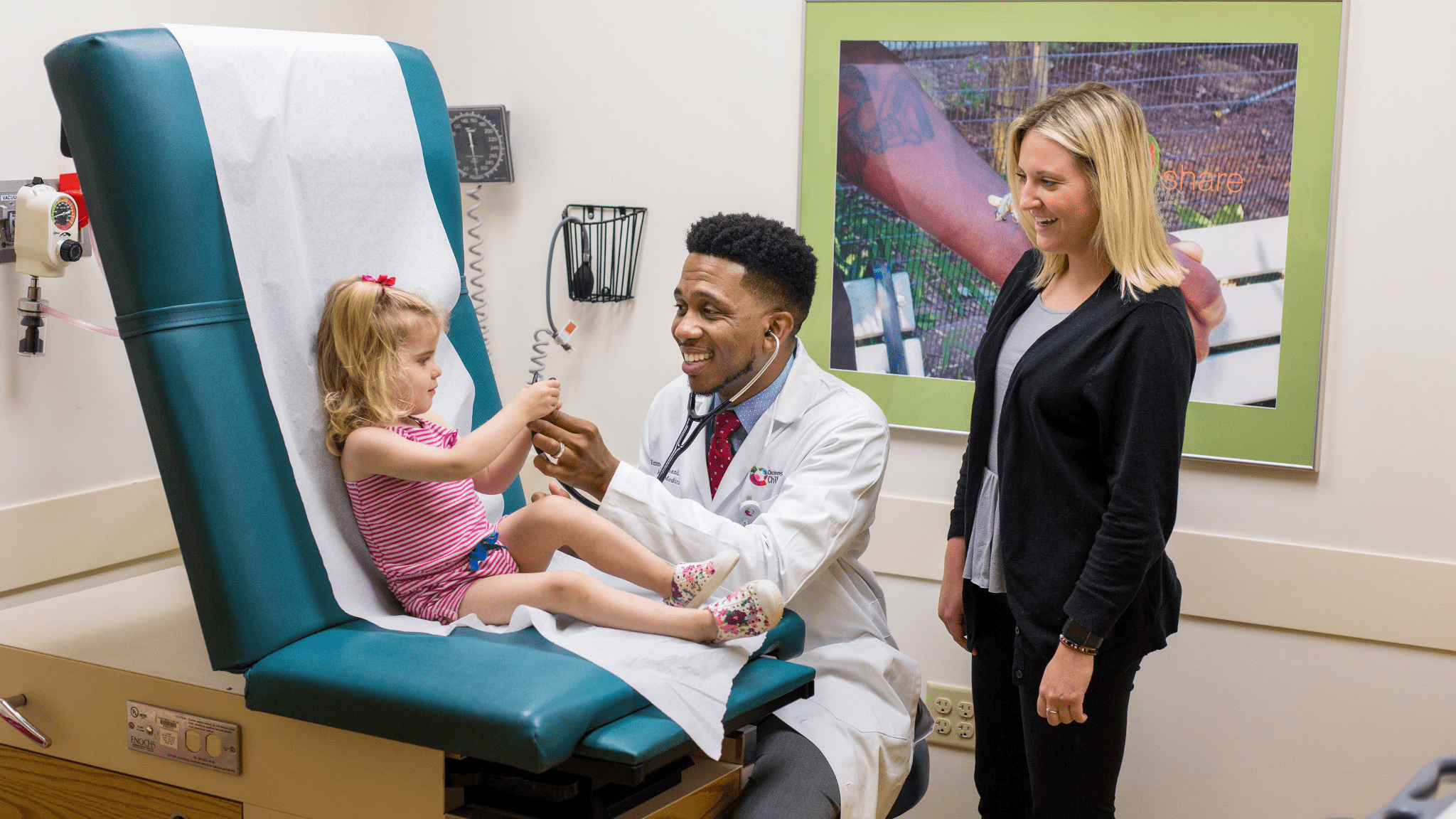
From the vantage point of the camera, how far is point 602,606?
1.37 meters

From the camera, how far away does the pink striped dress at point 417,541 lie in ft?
4.80

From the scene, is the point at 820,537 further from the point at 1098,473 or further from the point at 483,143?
the point at 483,143

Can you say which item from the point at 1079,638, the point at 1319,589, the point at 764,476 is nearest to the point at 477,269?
the point at 764,476

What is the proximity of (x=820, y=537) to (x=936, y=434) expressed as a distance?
0.81 meters

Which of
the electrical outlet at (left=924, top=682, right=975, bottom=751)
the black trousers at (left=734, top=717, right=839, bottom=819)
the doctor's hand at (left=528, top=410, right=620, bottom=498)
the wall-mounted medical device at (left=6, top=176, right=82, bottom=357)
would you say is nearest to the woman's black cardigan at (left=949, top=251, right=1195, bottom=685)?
the black trousers at (left=734, top=717, right=839, bottom=819)

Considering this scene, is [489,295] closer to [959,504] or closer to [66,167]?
[66,167]

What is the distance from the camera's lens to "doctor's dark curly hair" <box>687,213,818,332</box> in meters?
1.72

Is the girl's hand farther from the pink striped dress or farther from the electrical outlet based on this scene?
the electrical outlet

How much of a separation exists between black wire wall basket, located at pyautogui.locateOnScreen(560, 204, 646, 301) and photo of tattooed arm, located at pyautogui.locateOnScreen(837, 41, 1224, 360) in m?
0.52

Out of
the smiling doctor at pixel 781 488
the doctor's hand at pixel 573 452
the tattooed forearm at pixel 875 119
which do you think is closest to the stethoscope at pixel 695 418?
the smiling doctor at pixel 781 488

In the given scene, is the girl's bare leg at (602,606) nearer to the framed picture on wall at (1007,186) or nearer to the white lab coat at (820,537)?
the white lab coat at (820,537)

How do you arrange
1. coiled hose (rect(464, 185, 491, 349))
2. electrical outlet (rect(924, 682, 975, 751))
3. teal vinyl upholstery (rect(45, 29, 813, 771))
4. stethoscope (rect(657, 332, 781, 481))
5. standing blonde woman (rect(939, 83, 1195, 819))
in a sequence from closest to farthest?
1. teal vinyl upholstery (rect(45, 29, 813, 771))
2. standing blonde woman (rect(939, 83, 1195, 819))
3. stethoscope (rect(657, 332, 781, 481))
4. electrical outlet (rect(924, 682, 975, 751))
5. coiled hose (rect(464, 185, 491, 349))

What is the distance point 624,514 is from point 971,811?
1313 mm

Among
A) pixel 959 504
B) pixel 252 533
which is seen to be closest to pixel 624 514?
pixel 252 533
